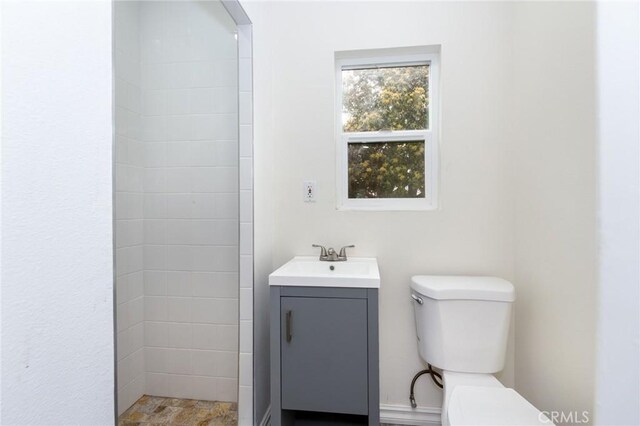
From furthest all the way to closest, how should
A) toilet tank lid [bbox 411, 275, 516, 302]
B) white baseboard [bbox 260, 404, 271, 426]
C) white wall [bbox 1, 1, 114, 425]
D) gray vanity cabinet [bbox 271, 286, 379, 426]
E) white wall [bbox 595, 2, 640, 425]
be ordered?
white baseboard [bbox 260, 404, 271, 426]
toilet tank lid [bbox 411, 275, 516, 302]
gray vanity cabinet [bbox 271, 286, 379, 426]
white wall [bbox 595, 2, 640, 425]
white wall [bbox 1, 1, 114, 425]

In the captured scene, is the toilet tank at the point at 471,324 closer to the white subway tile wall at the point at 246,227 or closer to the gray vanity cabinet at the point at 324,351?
the gray vanity cabinet at the point at 324,351

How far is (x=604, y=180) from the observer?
40.0 inches

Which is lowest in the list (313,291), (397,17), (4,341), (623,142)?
(313,291)

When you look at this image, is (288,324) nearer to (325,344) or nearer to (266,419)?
(325,344)

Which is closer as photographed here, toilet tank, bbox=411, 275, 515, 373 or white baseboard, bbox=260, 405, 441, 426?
toilet tank, bbox=411, 275, 515, 373

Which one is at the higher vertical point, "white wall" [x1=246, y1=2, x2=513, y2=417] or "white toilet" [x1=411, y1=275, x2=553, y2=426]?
"white wall" [x1=246, y1=2, x2=513, y2=417]

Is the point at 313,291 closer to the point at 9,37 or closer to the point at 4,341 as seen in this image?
the point at 4,341

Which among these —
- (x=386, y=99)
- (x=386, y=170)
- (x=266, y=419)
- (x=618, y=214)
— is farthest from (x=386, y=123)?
(x=266, y=419)

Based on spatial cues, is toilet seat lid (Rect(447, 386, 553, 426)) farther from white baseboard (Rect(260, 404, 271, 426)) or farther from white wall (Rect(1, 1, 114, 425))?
white wall (Rect(1, 1, 114, 425))

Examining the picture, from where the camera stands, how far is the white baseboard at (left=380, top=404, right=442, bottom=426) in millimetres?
1650

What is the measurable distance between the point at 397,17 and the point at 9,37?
1.72 metres

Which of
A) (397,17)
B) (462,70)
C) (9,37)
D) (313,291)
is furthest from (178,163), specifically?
(462,70)

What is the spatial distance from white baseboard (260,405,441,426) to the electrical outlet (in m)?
1.13

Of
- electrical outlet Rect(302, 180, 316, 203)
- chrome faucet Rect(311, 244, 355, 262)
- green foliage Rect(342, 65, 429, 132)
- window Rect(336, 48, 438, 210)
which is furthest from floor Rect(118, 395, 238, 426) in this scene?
green foliage Rect(342, 65, 429, 132)
